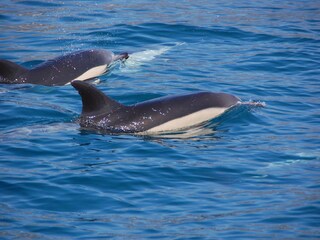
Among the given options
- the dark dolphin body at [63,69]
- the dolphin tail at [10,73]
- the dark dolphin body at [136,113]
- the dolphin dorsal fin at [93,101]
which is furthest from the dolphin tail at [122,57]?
the dolphin dorsal fin at [93,101]

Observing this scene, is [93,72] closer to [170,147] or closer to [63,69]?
[63,69]

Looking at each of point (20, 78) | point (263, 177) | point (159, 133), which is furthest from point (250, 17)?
point (263, 177)

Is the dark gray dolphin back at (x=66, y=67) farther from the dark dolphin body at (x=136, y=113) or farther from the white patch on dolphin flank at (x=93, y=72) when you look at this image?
the dark dolphin body at (x=136, y=113)

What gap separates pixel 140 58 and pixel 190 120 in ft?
19.6

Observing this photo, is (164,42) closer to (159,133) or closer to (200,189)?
(159,133)

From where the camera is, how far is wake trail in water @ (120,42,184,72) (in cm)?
1875

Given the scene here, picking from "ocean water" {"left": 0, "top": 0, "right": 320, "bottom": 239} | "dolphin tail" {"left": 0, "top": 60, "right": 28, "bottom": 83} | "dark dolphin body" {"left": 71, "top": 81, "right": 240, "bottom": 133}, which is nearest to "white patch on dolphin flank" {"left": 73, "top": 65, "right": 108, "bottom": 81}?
"ocean water" {"left": 0, "top": 0, "right": 320, "bottom": 239}

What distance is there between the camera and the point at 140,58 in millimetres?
19641

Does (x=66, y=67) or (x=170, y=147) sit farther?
(x=66, y=67)

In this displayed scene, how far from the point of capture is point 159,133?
13617 millimetres

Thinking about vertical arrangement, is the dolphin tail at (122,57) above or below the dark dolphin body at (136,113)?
above

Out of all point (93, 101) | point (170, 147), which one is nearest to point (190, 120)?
point (170, 147)

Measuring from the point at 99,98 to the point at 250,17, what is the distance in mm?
12664

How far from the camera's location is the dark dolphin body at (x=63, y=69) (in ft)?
55.0
